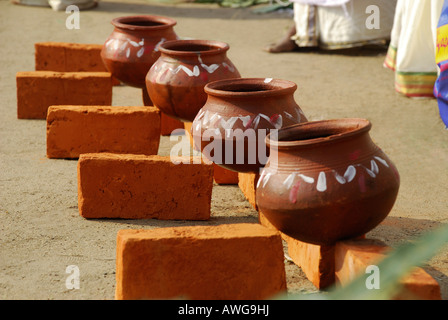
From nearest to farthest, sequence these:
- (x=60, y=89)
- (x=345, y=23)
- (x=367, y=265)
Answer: (x=367, y=265), (x=60, y=89), (x=345, y=23)

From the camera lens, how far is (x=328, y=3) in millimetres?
7047

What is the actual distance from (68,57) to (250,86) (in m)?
2.88

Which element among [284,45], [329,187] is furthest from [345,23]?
[329,187]

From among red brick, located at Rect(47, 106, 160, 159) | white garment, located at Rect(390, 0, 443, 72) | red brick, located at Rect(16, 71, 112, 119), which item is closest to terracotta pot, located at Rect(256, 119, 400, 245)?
red brick, located at Rect(47, 106, 160, 159)

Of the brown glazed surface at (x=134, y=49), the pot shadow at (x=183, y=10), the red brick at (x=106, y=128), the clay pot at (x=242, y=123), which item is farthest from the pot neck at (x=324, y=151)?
the pot shadow at (x=183, y=10)

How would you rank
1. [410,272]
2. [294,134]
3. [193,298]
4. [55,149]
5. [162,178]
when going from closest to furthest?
1. [410,272]
2. [193,298]
3. [294,134]
4. [162,178]
5. [55,149]

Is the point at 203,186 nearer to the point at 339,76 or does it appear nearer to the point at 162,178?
the point at 162,178

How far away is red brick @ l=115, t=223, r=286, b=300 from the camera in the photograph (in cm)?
250

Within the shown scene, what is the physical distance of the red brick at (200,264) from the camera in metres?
2.50

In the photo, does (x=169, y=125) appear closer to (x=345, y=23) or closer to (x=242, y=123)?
(x=242, y=123)

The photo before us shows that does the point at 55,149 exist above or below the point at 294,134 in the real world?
below

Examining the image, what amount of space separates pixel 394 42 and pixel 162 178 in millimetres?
3555

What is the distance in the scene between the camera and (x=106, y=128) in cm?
423

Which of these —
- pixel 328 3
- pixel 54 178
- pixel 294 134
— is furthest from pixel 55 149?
pixel 328 3
